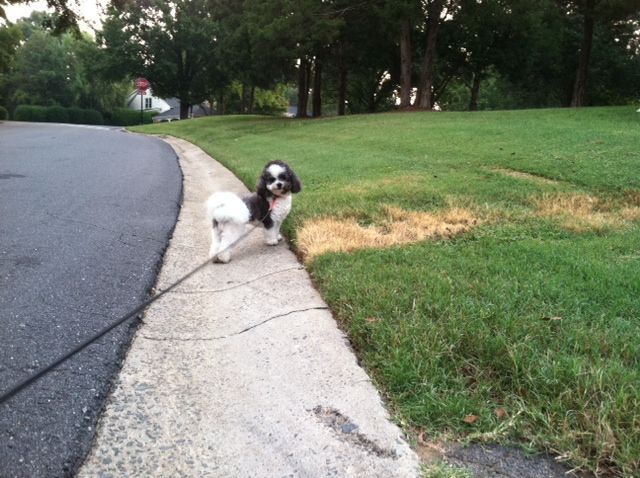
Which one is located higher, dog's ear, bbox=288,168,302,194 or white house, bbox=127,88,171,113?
white house, bbox=127,88,171,113

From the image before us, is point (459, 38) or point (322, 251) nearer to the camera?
point (322, 251)

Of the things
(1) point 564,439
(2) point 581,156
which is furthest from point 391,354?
(2) point 581,156

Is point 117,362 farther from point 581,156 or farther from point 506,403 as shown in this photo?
point 581,156

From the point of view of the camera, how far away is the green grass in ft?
7.49

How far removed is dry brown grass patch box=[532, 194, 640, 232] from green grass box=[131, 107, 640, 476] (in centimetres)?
5

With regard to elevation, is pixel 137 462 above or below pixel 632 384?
below

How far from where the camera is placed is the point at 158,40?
159ft

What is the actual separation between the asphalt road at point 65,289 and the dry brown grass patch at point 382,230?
4.68 feet

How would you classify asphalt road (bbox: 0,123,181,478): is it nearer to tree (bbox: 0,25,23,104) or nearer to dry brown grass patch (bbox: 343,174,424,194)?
dry brown grass patch (bbox: 343,174,424,194)

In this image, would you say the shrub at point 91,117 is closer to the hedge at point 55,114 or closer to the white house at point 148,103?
the hedge at point 55,114

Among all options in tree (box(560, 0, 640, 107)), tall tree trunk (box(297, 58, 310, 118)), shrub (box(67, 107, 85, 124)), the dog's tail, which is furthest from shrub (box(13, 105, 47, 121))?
the dog's tail

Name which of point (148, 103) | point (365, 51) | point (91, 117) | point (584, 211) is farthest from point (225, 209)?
point (148, 103)

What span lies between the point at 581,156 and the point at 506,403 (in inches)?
303

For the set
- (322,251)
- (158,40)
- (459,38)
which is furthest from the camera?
(158,40)
